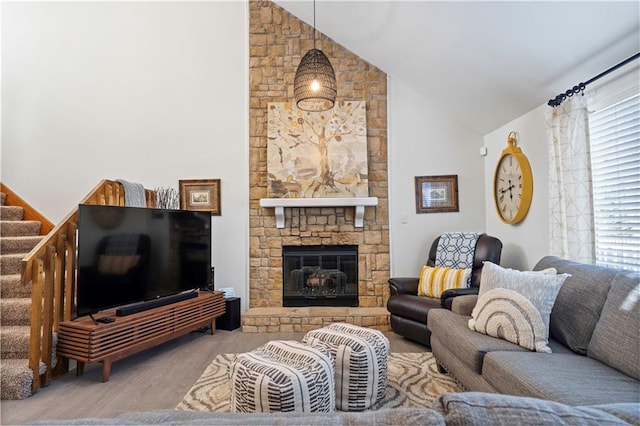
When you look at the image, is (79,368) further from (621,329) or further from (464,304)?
(621,329)

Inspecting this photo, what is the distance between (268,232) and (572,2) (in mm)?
3558

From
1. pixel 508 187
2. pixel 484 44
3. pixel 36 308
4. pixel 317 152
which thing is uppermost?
pixel 484 44

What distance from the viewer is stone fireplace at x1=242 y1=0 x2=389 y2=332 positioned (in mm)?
4473

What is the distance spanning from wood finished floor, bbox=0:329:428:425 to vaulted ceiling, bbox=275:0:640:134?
8.67ft

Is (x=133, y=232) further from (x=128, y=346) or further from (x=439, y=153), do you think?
(x=439, y=153)

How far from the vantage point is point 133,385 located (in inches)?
104

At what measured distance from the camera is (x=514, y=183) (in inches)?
148

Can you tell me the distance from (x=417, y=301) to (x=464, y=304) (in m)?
0.76

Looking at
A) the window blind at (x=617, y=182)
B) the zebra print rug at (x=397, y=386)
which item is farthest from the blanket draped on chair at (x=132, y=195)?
the window blind at (x=617, y=182)

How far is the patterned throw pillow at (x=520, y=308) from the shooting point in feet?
6.63

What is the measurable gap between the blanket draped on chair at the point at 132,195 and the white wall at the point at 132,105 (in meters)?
0.57

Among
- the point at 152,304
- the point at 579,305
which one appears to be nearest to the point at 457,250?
the point at 579,305

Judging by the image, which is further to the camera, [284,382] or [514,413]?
[284,382]

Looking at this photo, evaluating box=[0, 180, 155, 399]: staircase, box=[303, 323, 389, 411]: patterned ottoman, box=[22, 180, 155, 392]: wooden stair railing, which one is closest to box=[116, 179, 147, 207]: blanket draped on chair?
box=[0, 180, 155, 399]: staircase
